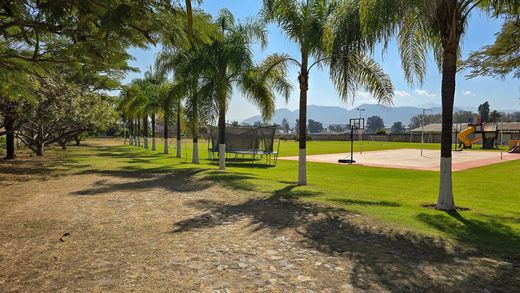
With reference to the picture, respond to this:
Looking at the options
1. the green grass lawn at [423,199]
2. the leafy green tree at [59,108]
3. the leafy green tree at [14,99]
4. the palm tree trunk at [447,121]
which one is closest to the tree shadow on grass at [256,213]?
the green grass lawn at [423,199]

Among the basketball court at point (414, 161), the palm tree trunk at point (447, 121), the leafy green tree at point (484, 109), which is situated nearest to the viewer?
the palm tree trunk at point (447, 121)

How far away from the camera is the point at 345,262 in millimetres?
4895

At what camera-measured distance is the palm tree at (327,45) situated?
9.24 m

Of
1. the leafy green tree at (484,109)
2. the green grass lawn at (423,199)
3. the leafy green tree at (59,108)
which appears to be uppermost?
the leafy green tree at (484,109)

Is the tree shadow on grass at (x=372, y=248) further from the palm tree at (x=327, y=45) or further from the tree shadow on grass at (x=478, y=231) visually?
the palm tree at (x=327, y=45)

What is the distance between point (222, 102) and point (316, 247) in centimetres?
1173

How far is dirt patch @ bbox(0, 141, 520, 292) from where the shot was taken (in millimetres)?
4215

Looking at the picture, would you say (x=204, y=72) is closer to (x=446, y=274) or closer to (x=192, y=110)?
(x=192, y=110)

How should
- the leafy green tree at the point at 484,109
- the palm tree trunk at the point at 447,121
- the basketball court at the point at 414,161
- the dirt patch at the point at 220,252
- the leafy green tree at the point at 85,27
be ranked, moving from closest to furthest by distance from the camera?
the dirt patch at the point at 220,252 → the leafy green tree at the point at 85,27 → the palm tree trunk at the point at 447,121 → the basketball court at the point at 414,161 → the leafy green tree at the point at 484,109

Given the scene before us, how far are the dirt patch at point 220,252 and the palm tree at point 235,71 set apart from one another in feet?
26.6

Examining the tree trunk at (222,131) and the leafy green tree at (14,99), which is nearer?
the leafy green tree at (14,99)

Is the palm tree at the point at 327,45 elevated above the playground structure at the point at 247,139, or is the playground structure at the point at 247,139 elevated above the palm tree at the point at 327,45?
the palm tree at the point at 327,45

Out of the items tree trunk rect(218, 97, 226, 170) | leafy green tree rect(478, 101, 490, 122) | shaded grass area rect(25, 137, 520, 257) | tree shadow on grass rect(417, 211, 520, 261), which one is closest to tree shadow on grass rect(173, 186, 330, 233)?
shaded grass area rect(25, 137, 520, 257)

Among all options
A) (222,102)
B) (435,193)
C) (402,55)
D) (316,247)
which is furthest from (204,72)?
(316,247)
